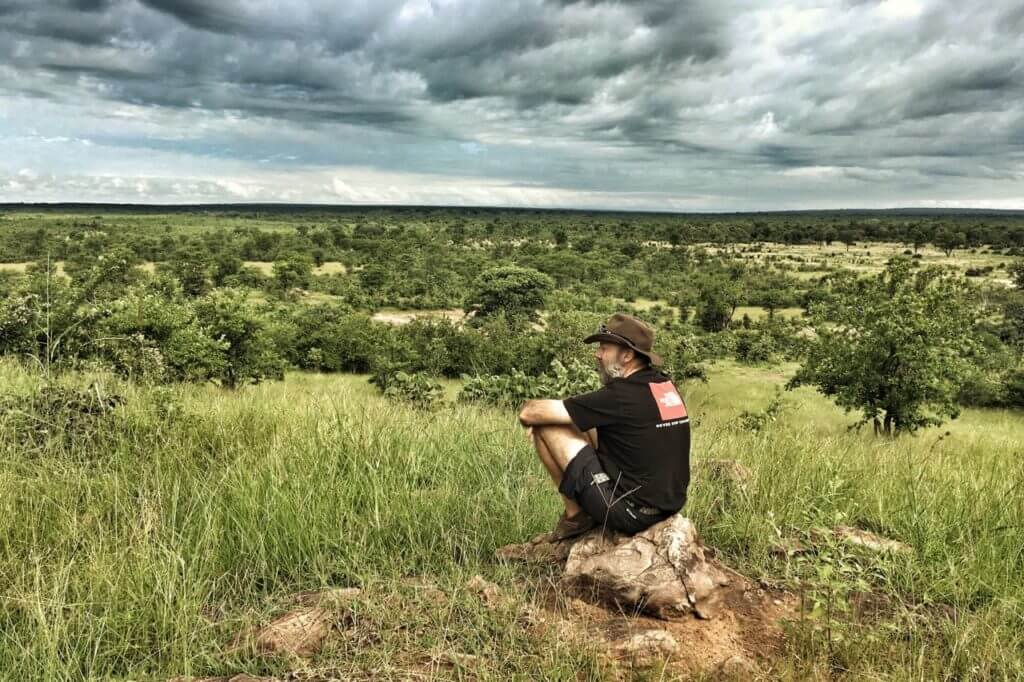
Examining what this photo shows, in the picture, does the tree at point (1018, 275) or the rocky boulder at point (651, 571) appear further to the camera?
the tree at point (1018, 275)

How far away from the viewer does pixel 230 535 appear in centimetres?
393

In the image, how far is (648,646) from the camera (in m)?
3.22

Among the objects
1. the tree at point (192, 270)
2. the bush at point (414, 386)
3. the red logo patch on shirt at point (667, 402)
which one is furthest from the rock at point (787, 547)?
the tree at point (192, 270)

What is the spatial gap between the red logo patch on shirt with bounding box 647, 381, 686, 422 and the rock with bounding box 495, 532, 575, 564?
1.03m

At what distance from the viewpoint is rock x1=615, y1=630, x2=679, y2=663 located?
10.3ft

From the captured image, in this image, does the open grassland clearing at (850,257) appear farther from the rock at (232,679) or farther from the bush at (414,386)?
the rock at (232,679)

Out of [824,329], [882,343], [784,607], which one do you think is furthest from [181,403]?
[824,329]

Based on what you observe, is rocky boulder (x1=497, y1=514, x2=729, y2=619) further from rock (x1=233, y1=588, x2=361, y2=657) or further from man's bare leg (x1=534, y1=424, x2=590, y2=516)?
rock (x1=233, y1=588, x2=361, y2=657)

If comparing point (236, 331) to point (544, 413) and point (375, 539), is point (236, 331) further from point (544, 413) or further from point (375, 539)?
point (544, 413)

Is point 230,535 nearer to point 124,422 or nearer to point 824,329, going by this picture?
point 124,422

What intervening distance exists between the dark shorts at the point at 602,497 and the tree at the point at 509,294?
70.9 metres

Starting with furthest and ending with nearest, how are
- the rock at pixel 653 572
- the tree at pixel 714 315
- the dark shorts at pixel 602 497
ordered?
the tree at pixel 714 315 → the dark shorts at pixel 602 497 → the rock at pixel 653 572

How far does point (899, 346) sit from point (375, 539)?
22087mm

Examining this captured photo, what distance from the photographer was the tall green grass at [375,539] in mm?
3064
